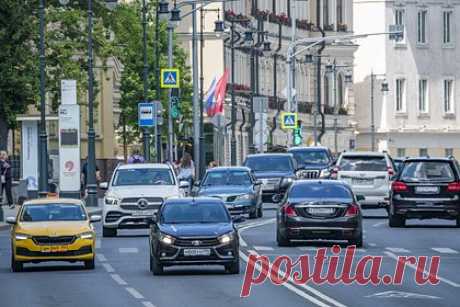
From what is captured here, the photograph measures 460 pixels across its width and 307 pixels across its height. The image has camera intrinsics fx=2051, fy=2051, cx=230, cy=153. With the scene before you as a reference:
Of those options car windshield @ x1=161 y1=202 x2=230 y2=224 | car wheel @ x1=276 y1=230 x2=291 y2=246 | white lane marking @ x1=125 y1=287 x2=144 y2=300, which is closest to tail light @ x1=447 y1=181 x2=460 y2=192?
car wheel @ x1=276 y1=230 x2=291 y2=246

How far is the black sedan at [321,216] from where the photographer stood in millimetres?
41875

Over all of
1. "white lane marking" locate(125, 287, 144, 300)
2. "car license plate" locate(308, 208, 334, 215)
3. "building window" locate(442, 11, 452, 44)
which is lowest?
"white lane marking" locate(125, 287, 144, 300)

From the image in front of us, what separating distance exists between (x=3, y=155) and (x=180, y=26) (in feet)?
150

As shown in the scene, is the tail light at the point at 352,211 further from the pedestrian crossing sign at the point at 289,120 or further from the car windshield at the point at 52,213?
the pedestrian crossing sign at the point at 289,120

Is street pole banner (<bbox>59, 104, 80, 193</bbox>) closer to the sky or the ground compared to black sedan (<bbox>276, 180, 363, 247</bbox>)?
closer to the sky

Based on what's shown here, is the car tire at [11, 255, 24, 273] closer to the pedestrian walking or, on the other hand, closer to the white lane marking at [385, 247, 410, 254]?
the white lane marking at [385, 247, 410, 254]

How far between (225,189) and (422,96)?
9009 centimetres

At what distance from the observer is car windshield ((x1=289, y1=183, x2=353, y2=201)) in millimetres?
42344

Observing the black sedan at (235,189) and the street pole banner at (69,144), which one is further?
the street pole banner at (69,144)

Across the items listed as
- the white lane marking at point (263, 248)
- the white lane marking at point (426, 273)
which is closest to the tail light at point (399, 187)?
the white lane marking at point (263, 248)

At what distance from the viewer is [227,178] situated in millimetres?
56719

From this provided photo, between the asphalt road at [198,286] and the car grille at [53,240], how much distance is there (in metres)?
0.55

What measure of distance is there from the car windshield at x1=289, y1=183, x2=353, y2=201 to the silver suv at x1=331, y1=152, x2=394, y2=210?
48.0 feet

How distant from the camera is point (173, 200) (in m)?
35.5
